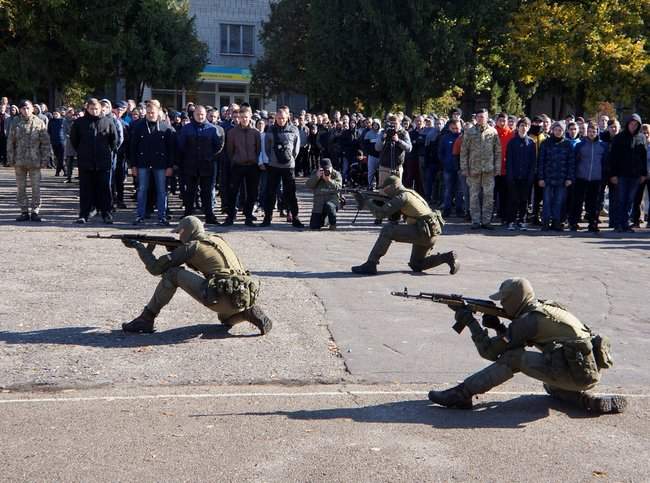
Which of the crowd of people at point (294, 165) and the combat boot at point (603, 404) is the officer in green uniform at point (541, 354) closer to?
the combat boot at point (603, 404)

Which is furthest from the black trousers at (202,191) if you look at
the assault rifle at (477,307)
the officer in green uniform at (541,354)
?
the officer in green uniform at (541,354)

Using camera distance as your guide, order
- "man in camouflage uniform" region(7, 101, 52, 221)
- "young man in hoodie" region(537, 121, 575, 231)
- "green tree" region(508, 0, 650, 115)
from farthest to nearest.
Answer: "green tree" region(508, 0, 650, 115)
"young man in hoodie" region(537, 121, 575, 231)
"man in camouflage uniform" region(7, 101, 52, 221)

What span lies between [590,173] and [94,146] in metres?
9.16

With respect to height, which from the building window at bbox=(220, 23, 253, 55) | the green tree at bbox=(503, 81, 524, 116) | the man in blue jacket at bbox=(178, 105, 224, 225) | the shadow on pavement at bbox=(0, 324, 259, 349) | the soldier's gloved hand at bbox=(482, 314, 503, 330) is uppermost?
the building window at bbox=(220, 23, 253, 55)

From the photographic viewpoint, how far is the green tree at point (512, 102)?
131ft

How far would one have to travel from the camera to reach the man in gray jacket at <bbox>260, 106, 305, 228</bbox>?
56.9 feet

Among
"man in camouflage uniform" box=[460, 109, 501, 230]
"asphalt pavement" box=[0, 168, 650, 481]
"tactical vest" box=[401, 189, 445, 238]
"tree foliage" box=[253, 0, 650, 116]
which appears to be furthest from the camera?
"tree foliage" box=[253, 0, 650, 116]

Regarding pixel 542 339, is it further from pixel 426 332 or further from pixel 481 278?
pixel 481 278

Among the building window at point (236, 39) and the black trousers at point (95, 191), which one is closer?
the black trousers at point (95, 191)

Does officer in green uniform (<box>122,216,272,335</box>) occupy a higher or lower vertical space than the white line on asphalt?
higher

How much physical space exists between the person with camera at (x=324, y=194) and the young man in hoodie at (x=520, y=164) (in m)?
3.30

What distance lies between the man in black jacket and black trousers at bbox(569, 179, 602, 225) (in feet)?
28.5

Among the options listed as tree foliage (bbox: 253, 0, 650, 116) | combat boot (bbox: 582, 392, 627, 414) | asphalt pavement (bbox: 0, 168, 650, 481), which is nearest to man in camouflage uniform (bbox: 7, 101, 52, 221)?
asphalt pavement (bbox: 0, 168, 650, 481)

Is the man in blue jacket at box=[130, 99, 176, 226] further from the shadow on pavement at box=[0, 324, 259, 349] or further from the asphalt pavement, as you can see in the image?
the shadow on pavement at box=[0, 324, 259, 349]
